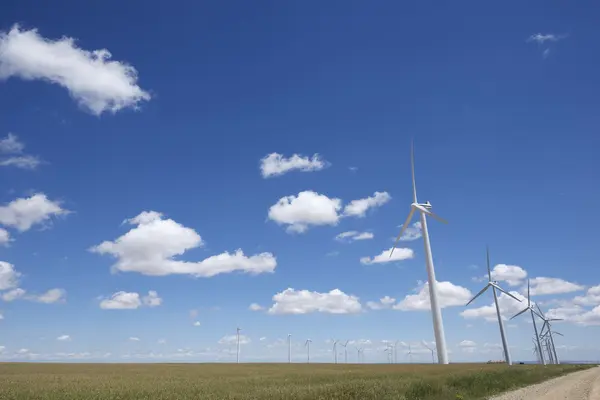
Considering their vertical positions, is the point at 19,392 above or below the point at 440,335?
below

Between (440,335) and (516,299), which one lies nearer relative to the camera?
(440,335)

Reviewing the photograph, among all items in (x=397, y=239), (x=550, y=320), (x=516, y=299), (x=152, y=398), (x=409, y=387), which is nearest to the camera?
(x=152, y=398)

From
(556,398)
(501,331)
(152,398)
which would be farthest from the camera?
(501,331)

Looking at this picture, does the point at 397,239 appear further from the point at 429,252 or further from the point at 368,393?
the point at 368,393

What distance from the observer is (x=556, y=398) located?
3038cm

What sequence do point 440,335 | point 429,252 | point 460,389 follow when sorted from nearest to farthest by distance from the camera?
point 460,389 → point 440,335 → point 429,252

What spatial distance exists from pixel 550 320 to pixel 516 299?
216ft

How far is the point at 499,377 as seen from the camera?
49.6 metres

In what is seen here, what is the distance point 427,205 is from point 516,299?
167ft

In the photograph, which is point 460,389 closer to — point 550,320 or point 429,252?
point 429,252

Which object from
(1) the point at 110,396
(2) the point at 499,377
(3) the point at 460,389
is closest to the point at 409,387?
(3) the point at 460,389

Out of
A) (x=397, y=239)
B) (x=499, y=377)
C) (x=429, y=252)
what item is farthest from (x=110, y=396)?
(x=397, y=239)

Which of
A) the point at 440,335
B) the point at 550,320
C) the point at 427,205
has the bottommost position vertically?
the point at 440,335

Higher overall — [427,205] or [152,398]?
[427,205]
